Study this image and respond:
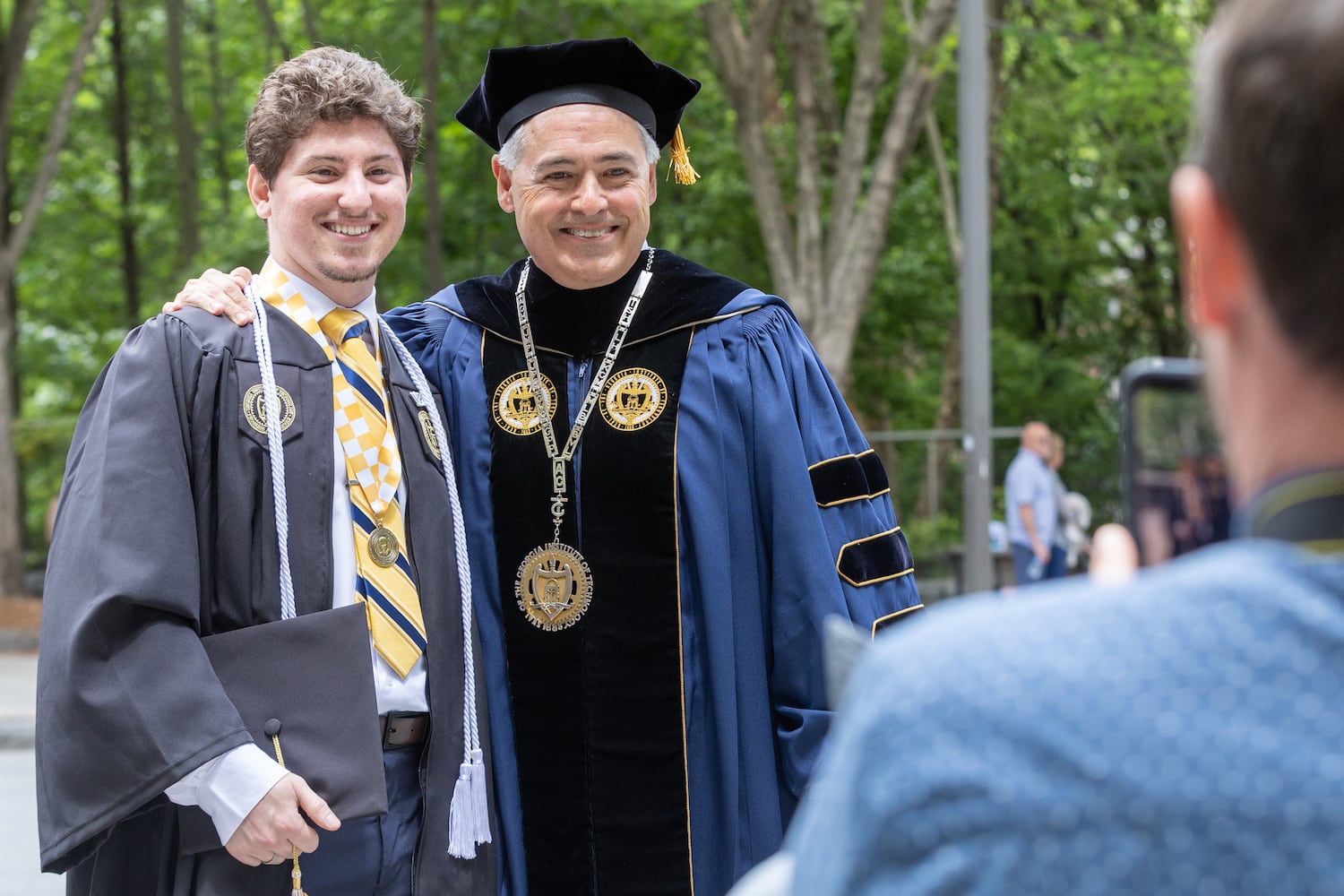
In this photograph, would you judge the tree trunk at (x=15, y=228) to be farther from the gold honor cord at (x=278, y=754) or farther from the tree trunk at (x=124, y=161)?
the gold honor cord at (x=278, y=754)

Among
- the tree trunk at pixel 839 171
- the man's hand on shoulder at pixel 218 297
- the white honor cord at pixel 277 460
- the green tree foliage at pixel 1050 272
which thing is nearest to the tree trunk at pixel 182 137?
the green tree foliage at pixel 1050 272

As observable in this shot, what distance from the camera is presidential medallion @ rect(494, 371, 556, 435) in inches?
119

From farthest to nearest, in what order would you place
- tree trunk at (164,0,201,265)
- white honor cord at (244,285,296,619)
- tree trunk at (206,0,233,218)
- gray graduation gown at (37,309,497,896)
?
tree trunk at (206,0,233,218), tree trunk at (164,0,201,265), white honor cord at (244,285,296,619), gray graduation gown at (37,309,497,896)

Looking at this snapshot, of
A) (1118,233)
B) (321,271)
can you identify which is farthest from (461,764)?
(1118,233)

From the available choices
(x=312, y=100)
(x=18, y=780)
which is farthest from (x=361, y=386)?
(x=18, y=780)

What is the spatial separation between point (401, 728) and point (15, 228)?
12.2m

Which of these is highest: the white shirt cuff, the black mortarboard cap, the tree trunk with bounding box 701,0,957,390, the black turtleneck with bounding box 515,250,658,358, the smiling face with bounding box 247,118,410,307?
the tree trunk with bounding box 701,0,957,390

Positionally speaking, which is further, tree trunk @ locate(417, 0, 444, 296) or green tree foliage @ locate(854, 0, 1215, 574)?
green tree foliage @ locate(854, 0, 1215, 574)

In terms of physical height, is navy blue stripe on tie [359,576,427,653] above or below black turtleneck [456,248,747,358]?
below

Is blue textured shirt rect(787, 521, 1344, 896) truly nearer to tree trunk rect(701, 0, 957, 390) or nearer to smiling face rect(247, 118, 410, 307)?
smiling face rect(247, 118, 410, 307)

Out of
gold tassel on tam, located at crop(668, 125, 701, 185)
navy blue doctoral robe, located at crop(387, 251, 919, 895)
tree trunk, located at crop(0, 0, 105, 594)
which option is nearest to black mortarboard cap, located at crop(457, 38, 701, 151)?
gold tassel on tam, located at crop(668, 125, 701, 185)

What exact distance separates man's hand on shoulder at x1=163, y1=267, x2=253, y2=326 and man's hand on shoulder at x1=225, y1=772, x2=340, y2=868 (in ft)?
2.77

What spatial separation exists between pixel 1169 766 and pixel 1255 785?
0.15 feet

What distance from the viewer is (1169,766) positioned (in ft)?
2.62
